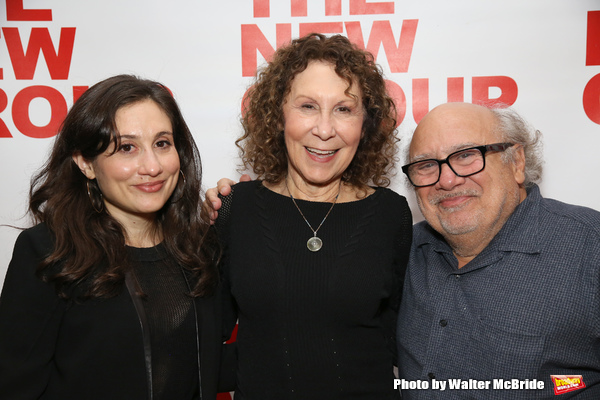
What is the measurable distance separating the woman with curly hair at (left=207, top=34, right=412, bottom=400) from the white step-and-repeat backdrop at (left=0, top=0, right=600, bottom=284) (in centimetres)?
68

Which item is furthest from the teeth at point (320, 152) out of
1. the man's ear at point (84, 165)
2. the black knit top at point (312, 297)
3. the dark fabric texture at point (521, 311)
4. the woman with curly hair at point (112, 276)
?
the man's ear at point (84, 165)

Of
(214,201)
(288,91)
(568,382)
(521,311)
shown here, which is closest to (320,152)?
(288,91)

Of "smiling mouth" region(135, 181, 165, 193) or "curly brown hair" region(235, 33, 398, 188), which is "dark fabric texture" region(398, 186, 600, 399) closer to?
"curly brown hair" region(235, 33, 398, 188)

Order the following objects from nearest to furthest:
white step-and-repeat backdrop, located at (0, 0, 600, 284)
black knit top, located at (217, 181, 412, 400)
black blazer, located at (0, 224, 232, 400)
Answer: black blazer, located at (0, 224, 232, 400)
black knit top, located at (217, 181, 412, 400)
white step-and-repeat backdrop, located at (0, 0, 600, 284)

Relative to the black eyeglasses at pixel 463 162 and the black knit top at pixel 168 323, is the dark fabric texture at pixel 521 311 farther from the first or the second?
the black knit top at pixel 168 323

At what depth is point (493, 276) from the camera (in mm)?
1544

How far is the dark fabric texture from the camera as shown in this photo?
1.41 meters

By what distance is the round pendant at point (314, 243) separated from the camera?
1561 mm

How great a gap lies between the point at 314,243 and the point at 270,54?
1.27 m

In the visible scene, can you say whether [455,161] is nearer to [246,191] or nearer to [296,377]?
[246,191]

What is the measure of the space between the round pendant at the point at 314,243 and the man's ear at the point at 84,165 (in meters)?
0.76

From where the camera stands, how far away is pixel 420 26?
2375mm

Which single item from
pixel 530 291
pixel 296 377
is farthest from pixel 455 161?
pixel 296 377

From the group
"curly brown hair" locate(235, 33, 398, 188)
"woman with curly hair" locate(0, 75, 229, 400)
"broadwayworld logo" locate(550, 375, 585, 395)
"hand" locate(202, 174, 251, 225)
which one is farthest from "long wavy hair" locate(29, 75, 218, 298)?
"broadwayworld logo" locate(550, 375, 585, 395)
